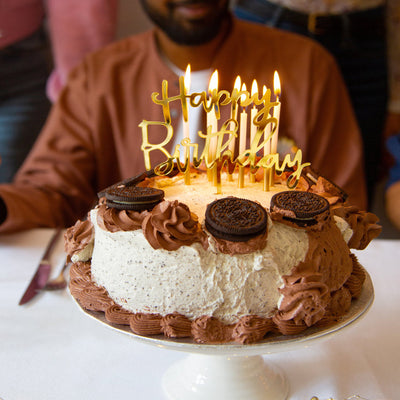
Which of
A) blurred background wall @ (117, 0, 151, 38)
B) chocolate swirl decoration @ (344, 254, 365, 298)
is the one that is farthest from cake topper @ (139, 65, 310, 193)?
blurred background wall @ (117, 0, 151, 38)

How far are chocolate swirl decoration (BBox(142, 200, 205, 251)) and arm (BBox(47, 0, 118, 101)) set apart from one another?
179cm

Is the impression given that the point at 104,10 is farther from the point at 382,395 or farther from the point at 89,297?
the point at 382,395

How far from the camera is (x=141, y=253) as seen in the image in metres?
0.88

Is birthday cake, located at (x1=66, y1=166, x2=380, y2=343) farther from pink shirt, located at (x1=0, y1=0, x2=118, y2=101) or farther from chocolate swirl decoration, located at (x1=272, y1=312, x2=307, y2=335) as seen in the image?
pink shirt, located at (x1=0, y1=0, x2=118, y2=101)

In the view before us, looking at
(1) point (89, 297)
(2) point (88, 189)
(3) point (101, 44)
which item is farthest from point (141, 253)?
(3) point (101, 44)

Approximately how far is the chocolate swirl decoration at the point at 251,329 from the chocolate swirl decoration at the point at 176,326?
0.08 metres

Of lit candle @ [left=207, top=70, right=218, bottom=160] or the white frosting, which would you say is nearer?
the white frosting

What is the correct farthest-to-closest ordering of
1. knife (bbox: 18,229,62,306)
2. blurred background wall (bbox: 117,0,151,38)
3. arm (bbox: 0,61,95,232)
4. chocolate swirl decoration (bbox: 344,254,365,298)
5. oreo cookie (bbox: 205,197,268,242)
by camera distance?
1. blurred background wall (bbox: 117,0,151,38)
2. arm (bbox: 0,61,95,232)
3. knife (bbox: 18,229,62,306)
4. chocolate swirl decoration (bbox: 344,254,365,298)
5. oreo cookie (bbox: 205,197,268,242)

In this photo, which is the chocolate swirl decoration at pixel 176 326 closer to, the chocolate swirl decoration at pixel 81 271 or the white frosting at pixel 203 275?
the white frosting at pixel 203 275

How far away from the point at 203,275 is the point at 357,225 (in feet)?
1.12

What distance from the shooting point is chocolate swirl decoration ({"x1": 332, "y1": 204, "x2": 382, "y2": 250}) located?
99 cm

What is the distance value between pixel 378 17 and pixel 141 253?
1839 millimetres

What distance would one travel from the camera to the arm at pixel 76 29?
2.41 meters

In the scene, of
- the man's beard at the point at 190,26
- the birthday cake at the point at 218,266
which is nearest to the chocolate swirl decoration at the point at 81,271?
the birthday cake at the point at 218,266
